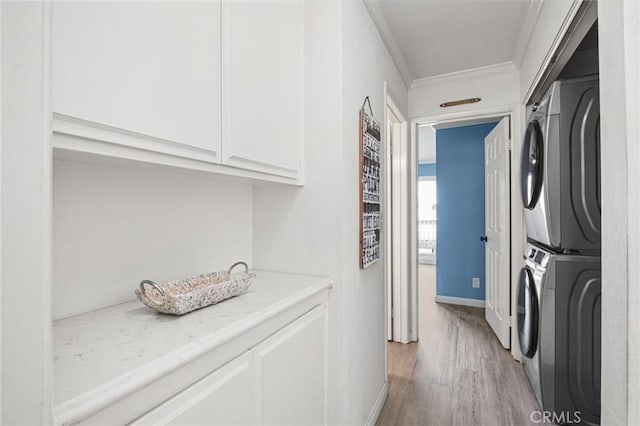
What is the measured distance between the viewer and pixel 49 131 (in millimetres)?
490

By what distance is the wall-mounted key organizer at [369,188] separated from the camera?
169 cm

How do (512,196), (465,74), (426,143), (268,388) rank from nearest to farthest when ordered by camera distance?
(268,388) → (512,196) → (465,74) → (426,143)

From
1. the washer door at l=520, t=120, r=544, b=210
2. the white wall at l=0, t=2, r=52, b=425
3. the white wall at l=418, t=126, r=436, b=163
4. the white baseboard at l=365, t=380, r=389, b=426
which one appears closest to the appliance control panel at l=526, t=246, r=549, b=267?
the washer door at l=520, t=120, r=544, b=210

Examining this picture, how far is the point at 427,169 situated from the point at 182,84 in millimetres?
7419

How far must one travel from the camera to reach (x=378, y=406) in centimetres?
199

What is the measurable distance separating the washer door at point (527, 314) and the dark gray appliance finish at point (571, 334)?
0.13 meters

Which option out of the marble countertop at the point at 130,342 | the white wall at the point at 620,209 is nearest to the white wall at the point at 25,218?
the marble countertop at the point at 130,342

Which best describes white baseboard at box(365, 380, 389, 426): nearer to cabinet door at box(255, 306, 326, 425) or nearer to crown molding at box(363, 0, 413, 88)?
cabinet door at box(255, 306, 326, 425)

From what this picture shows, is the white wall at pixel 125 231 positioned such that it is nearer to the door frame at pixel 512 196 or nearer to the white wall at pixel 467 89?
the door frame at pixel 512 196

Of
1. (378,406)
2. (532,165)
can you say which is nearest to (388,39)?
(532,165)

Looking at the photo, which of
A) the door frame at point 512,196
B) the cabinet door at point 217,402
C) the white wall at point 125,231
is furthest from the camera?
the door frame at point 512,196

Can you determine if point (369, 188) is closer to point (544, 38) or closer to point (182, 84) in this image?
point (182, 84)

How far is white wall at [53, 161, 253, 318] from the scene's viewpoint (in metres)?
0.92

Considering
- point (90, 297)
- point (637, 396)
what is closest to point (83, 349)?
point (90, 297)
